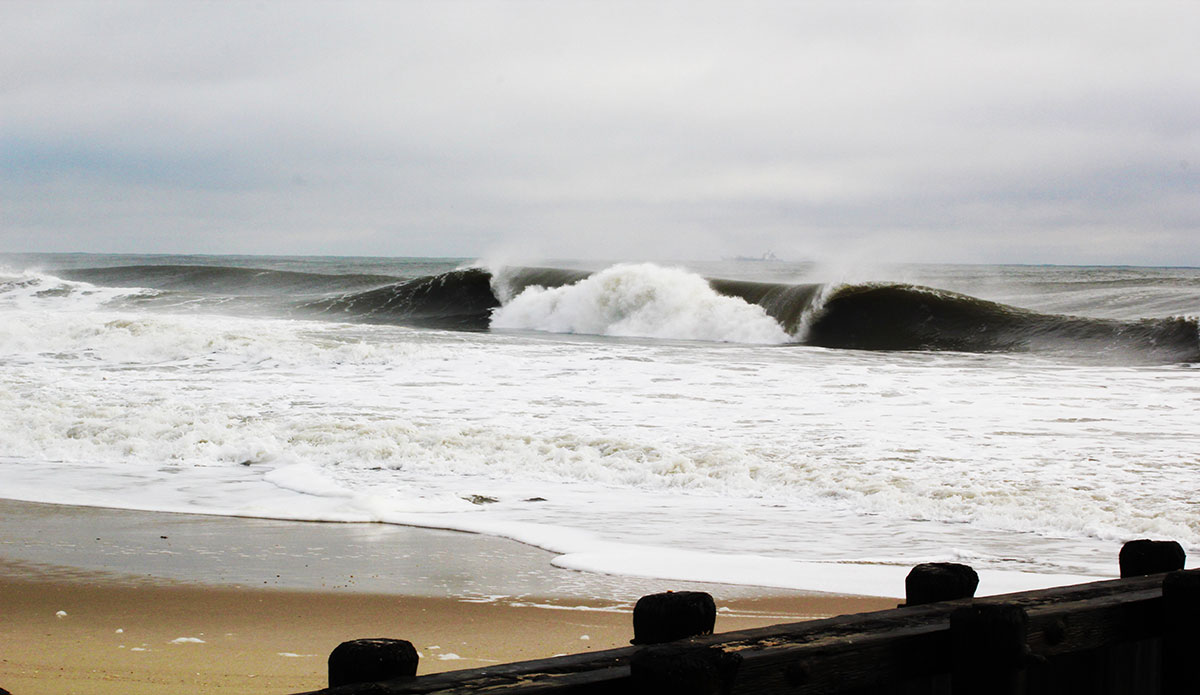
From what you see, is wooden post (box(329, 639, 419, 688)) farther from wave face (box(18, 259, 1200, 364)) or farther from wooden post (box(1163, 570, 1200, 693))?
wave face (box(18, 259, 1200, 364))

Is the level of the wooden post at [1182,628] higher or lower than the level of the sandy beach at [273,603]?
higher

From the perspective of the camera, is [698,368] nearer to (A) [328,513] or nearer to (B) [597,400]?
(B) [597,400]

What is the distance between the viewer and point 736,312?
2212cm

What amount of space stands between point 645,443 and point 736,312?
48.7 ft

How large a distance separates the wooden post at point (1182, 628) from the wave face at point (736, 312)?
14.5 m

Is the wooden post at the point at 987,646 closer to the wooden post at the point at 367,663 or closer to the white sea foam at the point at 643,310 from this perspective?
the wooden post at the point at 367,663

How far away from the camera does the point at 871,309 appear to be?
21750 mm

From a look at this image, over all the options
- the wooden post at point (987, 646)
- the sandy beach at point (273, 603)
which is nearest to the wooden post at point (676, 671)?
the wooden post at point (987, 646)

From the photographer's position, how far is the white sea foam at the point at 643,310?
21672 mm

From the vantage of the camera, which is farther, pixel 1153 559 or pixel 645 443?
pixel 645 443

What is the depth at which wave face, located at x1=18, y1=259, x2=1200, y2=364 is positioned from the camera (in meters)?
18.3

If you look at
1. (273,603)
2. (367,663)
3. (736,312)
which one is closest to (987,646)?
(367,663)

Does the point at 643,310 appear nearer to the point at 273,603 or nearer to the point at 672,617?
the point at 273,603

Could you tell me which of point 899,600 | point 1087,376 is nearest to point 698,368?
point 1087,376
